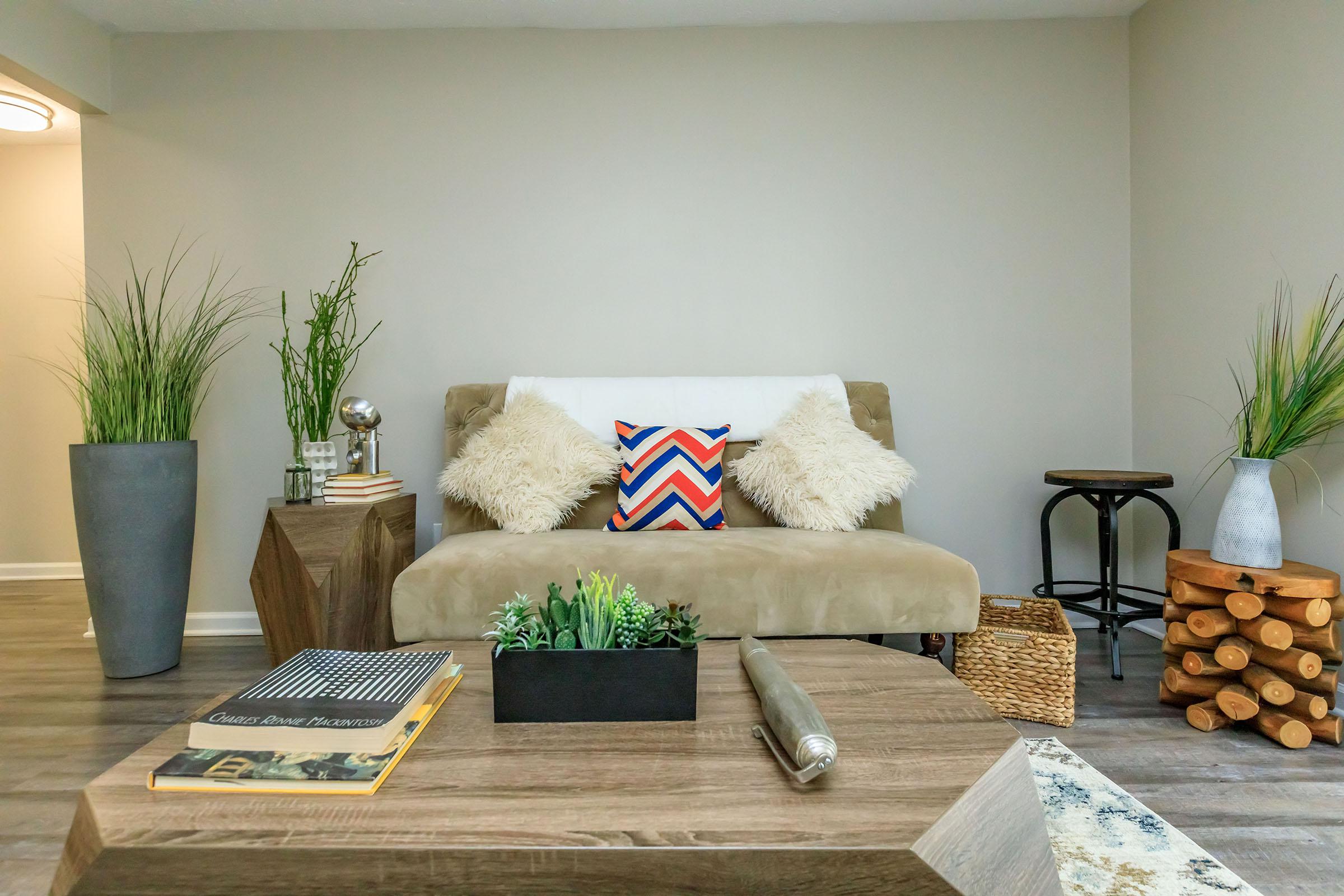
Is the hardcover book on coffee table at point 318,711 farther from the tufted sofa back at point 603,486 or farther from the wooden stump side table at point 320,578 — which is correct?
the tufted sofa back at point 603,486

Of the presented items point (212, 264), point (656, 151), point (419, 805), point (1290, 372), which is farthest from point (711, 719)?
point (212, 264)

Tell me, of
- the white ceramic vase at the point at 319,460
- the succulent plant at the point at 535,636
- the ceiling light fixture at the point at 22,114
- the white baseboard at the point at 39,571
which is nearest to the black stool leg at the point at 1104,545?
the succulent plant at the point at 535,636

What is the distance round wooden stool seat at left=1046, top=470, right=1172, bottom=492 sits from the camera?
96.8 inches

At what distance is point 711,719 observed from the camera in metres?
1.07

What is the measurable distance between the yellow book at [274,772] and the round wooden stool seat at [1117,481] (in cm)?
234

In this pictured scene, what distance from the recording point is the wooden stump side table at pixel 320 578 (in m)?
2.20

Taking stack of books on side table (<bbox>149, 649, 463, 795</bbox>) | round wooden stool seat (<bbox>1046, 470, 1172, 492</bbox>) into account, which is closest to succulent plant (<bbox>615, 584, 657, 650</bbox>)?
stack of books on side table (<bbox>149, 649, 463, 795</bbox>)

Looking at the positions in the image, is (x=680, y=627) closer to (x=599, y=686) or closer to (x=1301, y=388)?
(x=599, y=686)

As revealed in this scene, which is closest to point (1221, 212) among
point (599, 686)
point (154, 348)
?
point (599, 686)

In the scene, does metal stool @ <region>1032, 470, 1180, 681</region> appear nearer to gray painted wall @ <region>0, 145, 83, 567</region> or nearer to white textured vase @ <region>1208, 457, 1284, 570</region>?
white textured vase @ <region>1208, 457, 1284, 570</region>

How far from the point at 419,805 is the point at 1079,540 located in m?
3.07

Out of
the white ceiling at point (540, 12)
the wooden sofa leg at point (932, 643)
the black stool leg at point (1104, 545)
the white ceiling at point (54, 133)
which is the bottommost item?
the wooden sofa leg at point (932, 643)

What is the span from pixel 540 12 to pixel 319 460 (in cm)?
197

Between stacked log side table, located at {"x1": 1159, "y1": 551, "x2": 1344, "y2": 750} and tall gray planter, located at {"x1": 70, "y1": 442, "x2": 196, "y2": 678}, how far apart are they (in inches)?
127
